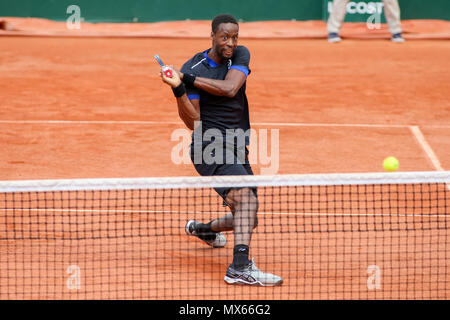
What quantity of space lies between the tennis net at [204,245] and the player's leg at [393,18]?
11.2m

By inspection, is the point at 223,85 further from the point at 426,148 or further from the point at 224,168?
the point at 426,148

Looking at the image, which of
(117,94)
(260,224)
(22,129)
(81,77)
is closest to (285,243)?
(260,224)

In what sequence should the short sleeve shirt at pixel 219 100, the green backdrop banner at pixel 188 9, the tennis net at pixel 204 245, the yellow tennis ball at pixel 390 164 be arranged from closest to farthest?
the tennis net at pixel 204 245 < the short sleeve shirt at pixel 219 100 < the yellow tennis ball at pixel 390 164 < the green backdrop banner at pixel 188 9

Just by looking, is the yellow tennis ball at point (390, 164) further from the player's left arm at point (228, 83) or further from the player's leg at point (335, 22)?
the player's leg at point (335, 22)

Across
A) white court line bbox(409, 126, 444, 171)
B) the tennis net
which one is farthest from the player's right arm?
white court line bbox(409, 126, 444, 171)

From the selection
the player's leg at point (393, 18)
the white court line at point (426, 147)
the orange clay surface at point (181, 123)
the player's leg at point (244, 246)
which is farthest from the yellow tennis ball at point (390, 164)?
the player's leg at point (393, 18)

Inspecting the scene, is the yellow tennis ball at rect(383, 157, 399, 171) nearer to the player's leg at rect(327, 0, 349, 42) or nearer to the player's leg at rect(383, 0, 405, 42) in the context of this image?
the player's leg at rect(327, 0, 349, 42)

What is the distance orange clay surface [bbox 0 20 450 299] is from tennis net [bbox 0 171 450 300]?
0.14 feet

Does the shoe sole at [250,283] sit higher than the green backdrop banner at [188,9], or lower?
lower

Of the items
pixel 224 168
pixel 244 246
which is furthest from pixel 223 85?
pixel 244 246

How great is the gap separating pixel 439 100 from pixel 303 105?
2434 mm

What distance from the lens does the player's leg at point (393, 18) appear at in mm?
18422

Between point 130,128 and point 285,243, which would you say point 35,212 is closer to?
point 285,243
